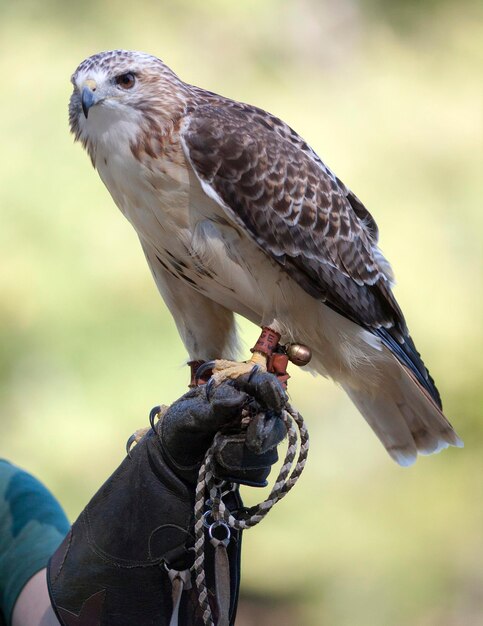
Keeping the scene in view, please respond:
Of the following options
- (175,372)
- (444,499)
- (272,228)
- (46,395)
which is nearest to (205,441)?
(272,228)

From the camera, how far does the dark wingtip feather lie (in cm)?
251

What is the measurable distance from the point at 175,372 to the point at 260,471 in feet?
7.25

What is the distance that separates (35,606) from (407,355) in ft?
3.67

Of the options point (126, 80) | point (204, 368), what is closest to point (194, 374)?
point (204, 368)

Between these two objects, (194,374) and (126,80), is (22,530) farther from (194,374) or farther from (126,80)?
(126,80)

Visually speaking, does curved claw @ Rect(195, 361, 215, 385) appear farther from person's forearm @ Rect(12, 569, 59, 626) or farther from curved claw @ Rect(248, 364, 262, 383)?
person's forearm @ Rect(12, 569, 59, 626)

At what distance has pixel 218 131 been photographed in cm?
227

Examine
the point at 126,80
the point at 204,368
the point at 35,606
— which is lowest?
the point at 35,606

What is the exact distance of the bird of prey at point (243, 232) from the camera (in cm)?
→ 224

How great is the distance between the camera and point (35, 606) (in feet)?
7.88

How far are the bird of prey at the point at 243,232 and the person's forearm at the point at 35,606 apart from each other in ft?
2.23

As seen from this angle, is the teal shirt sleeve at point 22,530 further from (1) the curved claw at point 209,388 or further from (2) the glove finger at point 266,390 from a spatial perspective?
(2) the glove finger at point 266,390

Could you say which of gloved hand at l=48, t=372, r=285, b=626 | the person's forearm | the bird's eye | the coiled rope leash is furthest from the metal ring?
the bird's eye

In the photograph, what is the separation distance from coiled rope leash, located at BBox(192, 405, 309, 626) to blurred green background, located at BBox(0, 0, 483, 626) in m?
2.18
